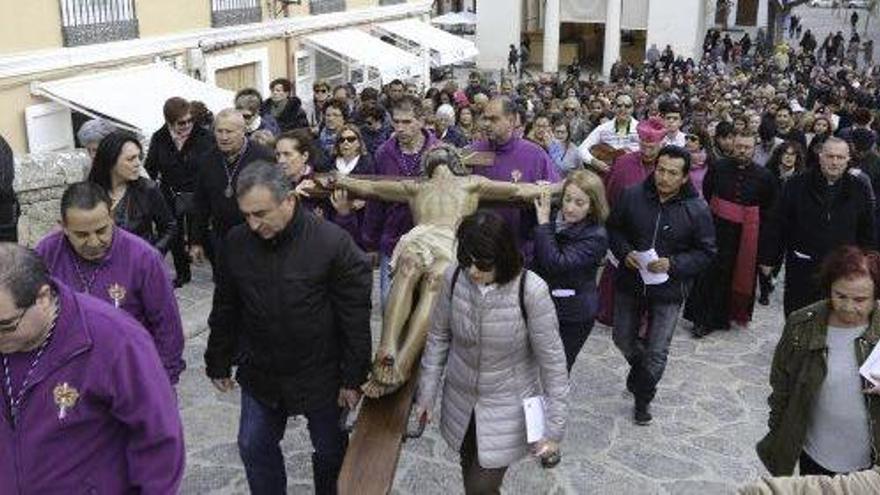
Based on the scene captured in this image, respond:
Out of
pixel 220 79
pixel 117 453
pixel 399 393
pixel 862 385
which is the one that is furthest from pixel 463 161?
pixel 220 79

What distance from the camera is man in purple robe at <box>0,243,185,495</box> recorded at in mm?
2648

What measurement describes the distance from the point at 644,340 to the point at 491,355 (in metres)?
2.22

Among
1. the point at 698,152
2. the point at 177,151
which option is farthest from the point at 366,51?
the point at 698,152

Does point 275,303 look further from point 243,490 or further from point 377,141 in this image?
point 377,141

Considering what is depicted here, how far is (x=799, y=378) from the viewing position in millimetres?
3797

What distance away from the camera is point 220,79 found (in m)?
18.2

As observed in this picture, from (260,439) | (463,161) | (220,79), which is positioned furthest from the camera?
(220,79)

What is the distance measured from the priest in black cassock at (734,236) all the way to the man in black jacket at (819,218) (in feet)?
1.71

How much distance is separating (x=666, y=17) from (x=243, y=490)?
33.4 m

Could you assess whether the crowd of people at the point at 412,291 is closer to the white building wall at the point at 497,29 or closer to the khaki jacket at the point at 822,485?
the khaki jacket at the point at 822,485

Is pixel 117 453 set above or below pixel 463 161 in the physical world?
below

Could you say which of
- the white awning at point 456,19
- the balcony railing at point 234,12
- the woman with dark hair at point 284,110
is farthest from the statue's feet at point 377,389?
the white awning at point 456,19

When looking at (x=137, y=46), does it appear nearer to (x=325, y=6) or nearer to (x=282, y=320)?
(x=325, y=6)

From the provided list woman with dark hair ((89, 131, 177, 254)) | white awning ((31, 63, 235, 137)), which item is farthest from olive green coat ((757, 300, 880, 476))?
white awning ((31, 63, 235, 137))
